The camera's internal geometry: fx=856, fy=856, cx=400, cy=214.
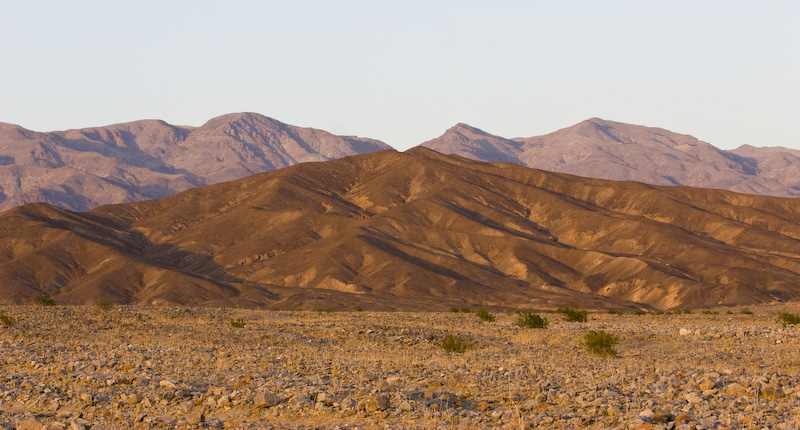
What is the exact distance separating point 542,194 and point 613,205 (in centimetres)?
1559

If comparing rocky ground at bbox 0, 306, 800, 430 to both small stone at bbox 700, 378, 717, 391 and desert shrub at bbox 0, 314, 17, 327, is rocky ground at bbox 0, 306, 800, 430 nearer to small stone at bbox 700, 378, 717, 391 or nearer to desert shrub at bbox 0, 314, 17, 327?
small stone at bbox 700, 378, 717, 391

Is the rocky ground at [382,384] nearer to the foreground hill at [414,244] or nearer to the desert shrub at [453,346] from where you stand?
the desert shrub at [453,346]

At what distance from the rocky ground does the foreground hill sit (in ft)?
229

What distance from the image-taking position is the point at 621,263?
124312mm

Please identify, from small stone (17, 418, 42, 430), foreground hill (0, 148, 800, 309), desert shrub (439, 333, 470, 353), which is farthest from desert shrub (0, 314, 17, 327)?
foreground hill (0, 148, 800, 309)

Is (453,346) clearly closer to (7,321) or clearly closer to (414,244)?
(7,321)

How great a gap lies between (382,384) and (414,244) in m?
120

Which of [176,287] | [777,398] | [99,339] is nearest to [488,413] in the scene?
[777,398]

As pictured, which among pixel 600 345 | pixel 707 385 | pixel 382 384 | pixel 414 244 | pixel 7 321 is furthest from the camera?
pixel 414 244

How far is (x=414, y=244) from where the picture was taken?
443ft

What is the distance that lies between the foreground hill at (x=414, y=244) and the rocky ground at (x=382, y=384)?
69.8m

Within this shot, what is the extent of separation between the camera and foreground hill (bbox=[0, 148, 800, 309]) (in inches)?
4375

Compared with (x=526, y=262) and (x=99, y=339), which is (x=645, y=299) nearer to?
(x=526, y=262)

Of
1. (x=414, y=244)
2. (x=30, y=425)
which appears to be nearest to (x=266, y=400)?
(x=30, y=425)
